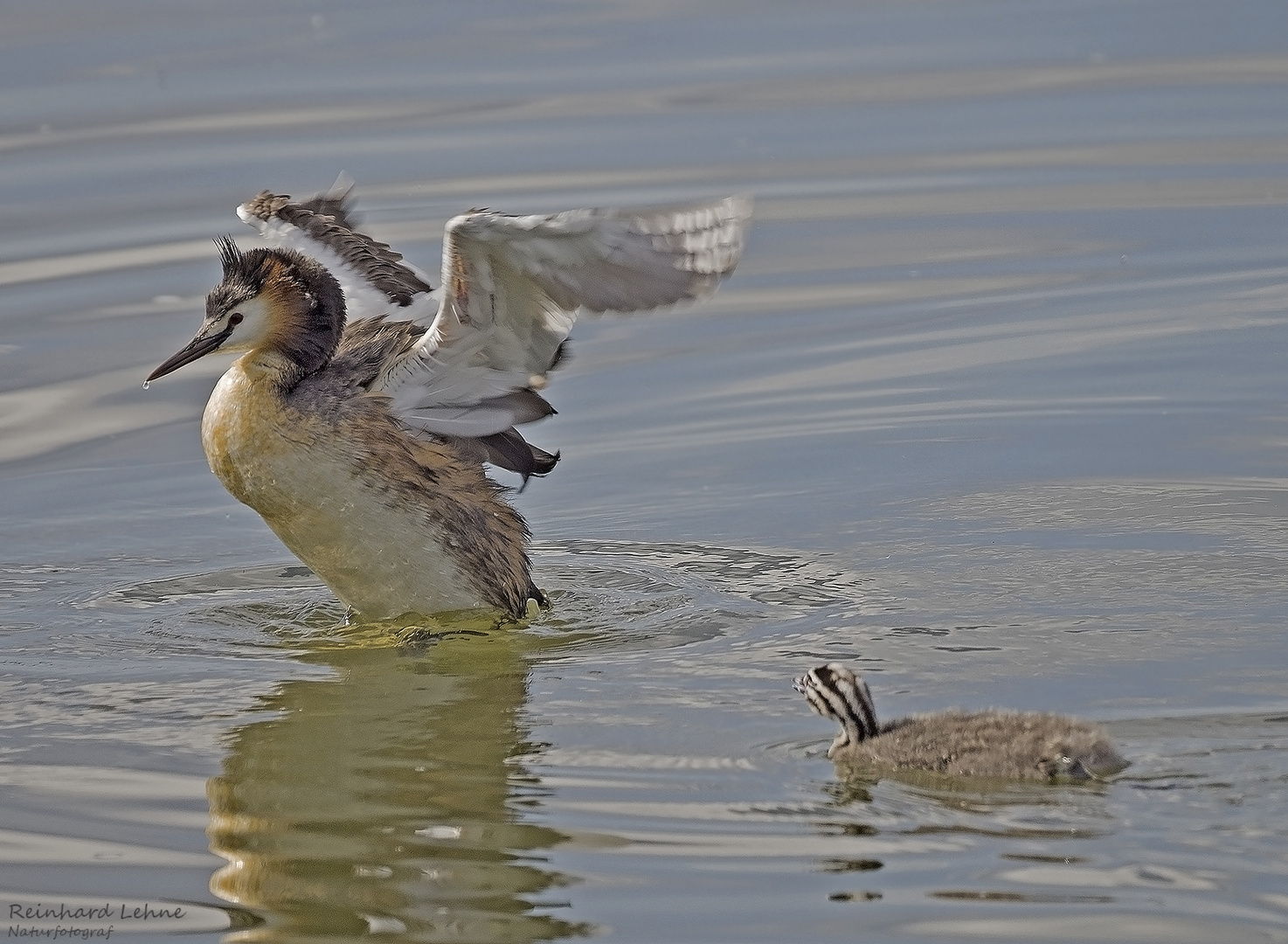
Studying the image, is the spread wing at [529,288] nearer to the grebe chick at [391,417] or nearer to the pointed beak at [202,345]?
the grebe chick at [391,417]

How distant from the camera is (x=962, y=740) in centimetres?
700

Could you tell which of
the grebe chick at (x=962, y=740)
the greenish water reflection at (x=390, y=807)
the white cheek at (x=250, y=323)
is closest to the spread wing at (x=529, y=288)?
the white cheek at (x=250, y=323)

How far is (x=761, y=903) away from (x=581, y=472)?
5.43 metres

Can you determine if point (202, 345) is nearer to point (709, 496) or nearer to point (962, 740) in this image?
point (709, 496)

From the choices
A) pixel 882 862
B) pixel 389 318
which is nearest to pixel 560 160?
pixel 389 318

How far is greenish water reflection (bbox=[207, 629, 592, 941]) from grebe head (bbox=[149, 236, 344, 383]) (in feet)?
4.33

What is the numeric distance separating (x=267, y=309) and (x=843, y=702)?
3338 millimetres

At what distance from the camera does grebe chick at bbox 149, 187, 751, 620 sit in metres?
9.02

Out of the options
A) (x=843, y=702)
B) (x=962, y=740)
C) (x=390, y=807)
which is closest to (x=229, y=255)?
(x=390, y=807)

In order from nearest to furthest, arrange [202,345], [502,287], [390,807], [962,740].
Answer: [962,740]
[390,807]
[502,287]
[202,345]

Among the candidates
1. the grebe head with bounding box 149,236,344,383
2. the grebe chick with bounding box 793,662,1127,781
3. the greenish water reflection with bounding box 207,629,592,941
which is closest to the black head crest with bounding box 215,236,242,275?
the grebe head with bounding box 149,236,344,383

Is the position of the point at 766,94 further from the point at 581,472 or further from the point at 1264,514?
the point at 1264,514

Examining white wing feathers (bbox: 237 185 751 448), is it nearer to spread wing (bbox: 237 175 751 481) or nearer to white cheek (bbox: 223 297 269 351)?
spread wing (bbox: 237 175 751 481)

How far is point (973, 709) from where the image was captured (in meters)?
7.62
